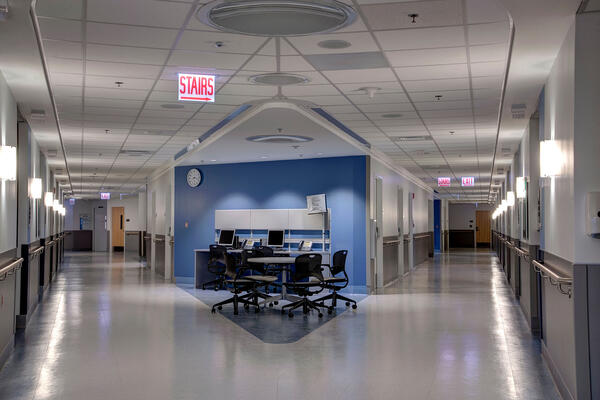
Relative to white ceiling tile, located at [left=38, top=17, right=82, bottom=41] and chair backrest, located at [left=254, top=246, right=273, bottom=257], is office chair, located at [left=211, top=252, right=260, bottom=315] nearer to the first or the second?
chair backrest, located at [left=254, top=246, right=273, bottom=257]

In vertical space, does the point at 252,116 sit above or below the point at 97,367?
above

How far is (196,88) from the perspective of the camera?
6.55m

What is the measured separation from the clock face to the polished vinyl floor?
14.4 ft

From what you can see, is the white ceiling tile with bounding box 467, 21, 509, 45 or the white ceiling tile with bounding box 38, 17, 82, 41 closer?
the white ceiling tile with bounding box 38, 17, 82, 41

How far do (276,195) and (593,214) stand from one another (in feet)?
33.3

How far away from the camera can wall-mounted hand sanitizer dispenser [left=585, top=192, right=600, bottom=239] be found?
4262 mm

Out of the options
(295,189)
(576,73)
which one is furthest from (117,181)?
(576,73)

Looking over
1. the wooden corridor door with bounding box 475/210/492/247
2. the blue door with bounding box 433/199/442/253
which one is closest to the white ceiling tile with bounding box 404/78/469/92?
the blue door with bounding box 433/199/442/253

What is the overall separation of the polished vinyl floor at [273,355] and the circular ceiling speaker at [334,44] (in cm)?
298

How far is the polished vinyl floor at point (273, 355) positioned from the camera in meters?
5.32

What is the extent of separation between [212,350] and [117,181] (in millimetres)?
16652

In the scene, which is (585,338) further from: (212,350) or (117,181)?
(117,181)

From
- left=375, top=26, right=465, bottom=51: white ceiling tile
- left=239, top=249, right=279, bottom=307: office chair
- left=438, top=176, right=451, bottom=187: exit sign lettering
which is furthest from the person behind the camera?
left=438, top=176, right=451, bottom=187: exit sign lettering

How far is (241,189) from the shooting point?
47.7 feet
